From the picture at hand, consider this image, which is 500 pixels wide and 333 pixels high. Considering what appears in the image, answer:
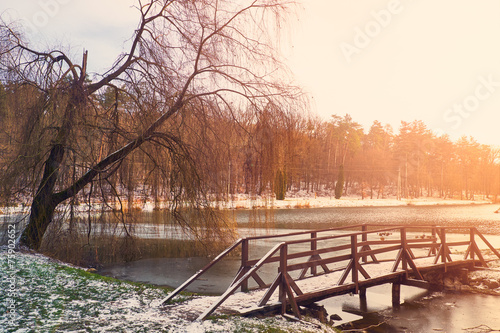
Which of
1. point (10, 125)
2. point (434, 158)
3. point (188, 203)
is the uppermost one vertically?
point (434, 158)

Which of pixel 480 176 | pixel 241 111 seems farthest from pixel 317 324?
pixel 480 176

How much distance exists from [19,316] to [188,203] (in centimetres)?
459

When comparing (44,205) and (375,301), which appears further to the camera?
(44,205)

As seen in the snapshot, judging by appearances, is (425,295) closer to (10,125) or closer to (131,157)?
(131,157)

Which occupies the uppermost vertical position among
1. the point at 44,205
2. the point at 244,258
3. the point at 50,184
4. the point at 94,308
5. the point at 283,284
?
the point at 50,184

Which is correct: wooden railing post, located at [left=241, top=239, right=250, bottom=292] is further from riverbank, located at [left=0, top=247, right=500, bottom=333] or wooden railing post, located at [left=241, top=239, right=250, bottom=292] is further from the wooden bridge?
riverbank, located at [left=0, top=247, right=500, bottom=333]

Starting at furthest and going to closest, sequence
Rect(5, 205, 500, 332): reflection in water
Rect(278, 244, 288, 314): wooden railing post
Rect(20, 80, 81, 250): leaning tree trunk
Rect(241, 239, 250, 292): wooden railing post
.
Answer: Rect(20, 80, 81, 250): leaning tree trunk → Rect(5, 205, 500, 332): reflection in water → Rect(241, 239, 250, 292): wooden railing post → Rect(278, 244, 288, 314): wooden railing post

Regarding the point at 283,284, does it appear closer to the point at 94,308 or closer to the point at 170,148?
the point at 94,308

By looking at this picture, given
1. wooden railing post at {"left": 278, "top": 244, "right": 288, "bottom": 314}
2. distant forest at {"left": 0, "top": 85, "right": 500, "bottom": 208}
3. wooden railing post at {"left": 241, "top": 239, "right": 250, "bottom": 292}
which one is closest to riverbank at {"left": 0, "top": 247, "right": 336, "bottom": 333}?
wooden railing post at {"left": 278, "top": 244, "right": 288, "bottom": 314}

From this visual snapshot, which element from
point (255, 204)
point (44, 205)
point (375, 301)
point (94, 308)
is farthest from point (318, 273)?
point (44, 205)

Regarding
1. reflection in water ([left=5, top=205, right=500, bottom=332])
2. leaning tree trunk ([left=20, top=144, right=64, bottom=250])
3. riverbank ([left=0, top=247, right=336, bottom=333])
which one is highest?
leaning tree trunk ([left=20, top=144, right=64, bottom=250])

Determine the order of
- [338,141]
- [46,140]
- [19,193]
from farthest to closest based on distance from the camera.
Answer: [338,141] < [19,193] < [46,140]

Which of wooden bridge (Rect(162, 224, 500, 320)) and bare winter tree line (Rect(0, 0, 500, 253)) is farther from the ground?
bare winter tree line (Rect(0, 0, 500, 253))

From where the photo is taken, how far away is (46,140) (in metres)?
9.12
